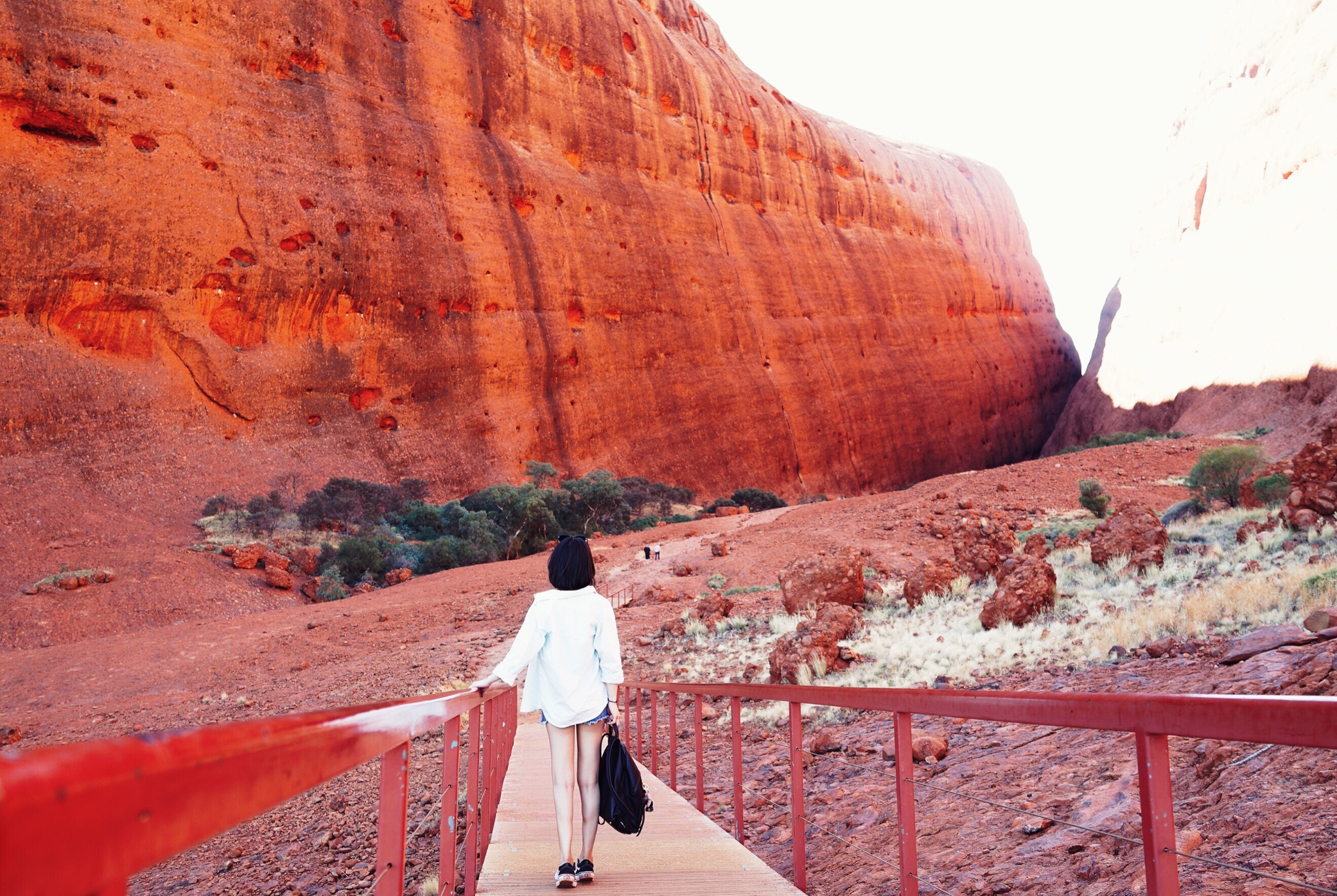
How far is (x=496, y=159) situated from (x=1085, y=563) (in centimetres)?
2685

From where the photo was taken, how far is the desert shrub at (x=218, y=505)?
924 inches

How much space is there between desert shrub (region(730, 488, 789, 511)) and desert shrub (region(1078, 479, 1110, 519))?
15.3 metres

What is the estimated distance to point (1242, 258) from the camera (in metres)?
38.1

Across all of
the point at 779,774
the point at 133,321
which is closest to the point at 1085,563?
the point at 779,774

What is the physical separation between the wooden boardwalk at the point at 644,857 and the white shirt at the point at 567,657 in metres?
0.75

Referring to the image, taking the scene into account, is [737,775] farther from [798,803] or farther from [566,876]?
[566,876]

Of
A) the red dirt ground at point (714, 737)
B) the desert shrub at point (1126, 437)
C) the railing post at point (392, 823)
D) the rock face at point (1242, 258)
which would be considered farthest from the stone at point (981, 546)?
the desert shrub at point (1126, 437)

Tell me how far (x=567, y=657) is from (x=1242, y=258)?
42857 mm

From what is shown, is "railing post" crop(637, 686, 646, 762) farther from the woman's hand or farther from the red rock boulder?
the red rock boulder

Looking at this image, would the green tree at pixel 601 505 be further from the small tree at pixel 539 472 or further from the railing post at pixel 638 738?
the railing post at pixel 638 738

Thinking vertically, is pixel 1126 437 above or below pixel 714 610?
above

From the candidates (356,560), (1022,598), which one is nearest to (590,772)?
(1022,598)

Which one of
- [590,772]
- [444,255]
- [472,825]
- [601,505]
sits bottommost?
[472,825]

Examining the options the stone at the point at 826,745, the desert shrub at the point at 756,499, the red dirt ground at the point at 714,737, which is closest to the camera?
the red dirt ground at the point at 714,737
